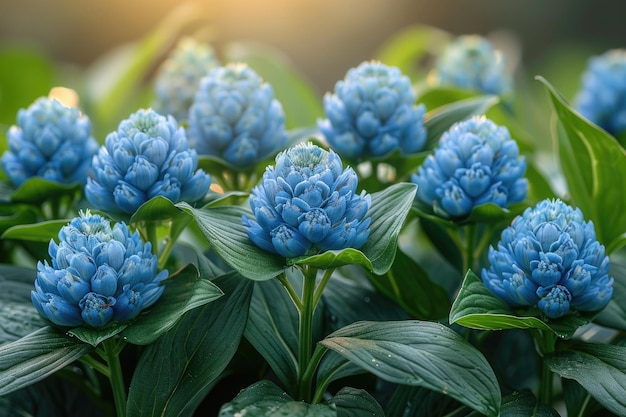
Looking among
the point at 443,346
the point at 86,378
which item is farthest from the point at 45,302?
the point at 443,346

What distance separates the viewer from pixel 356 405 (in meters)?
0.68

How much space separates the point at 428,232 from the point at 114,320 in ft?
1.22

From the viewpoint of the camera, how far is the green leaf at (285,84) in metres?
1.40

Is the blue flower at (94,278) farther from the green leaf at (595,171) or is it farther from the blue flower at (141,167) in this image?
the green leaf at (595,171)

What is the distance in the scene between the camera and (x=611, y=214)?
904mm

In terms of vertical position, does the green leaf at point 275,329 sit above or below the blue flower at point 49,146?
below

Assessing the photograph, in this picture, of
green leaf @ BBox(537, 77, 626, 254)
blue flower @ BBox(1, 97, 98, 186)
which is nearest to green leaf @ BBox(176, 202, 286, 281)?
blue flower @ BBox(1, 97, 98, 186)

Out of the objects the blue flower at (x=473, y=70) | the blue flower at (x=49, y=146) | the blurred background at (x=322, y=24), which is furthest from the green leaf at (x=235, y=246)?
the blurred background at (x=322, y=24)

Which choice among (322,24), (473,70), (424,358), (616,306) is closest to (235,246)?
(424,358)

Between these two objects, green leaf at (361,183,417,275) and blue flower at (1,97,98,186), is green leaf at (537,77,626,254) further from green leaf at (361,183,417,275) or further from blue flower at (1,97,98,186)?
blue flower at (1,97,98,186)

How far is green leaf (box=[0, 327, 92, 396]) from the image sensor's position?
635 mm

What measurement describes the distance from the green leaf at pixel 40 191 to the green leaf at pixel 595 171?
0.53m

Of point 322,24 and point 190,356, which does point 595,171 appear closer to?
point 190,356

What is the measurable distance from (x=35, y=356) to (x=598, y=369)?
18.8 inches
